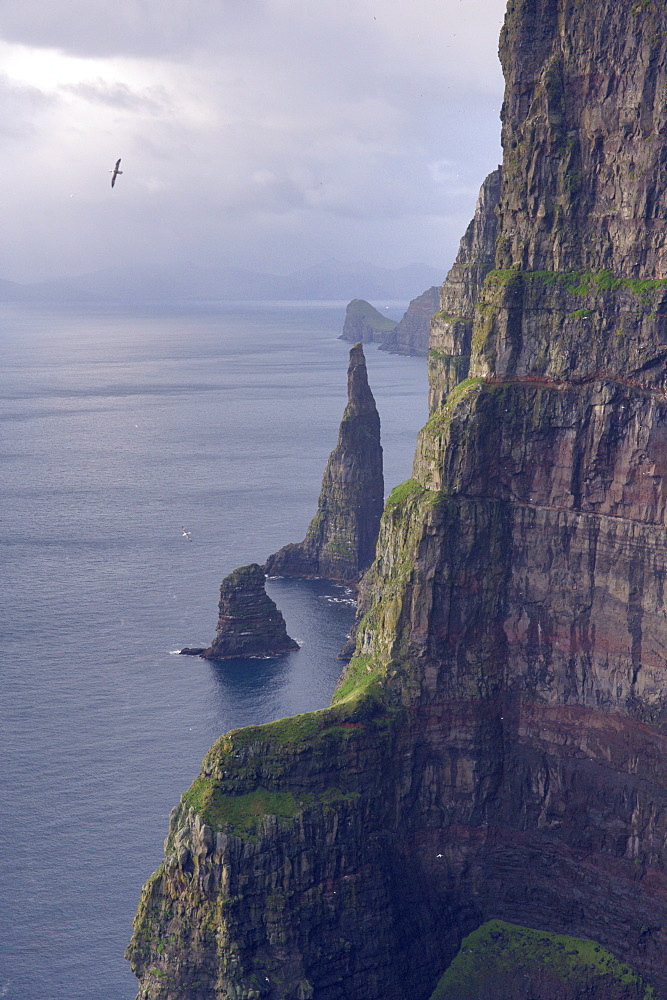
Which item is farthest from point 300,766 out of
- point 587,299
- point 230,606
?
point 230,606

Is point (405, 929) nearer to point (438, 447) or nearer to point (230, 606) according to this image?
point (438, 447)

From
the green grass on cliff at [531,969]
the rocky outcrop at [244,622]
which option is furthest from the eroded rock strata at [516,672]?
the rocky outcrop at [244,622]

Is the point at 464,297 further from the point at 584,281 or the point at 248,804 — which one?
the point at 248,804

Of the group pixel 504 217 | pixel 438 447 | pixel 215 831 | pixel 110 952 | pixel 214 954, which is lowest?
pixel 110 952

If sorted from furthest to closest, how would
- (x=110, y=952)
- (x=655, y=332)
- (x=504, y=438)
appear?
(x=110, y=952) → (x=504, y=438) → (x=655, y=332)

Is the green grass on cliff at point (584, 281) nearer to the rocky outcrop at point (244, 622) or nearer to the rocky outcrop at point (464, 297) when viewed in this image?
the rocky outcrop at point (464, 297)

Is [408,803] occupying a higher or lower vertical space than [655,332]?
lower
